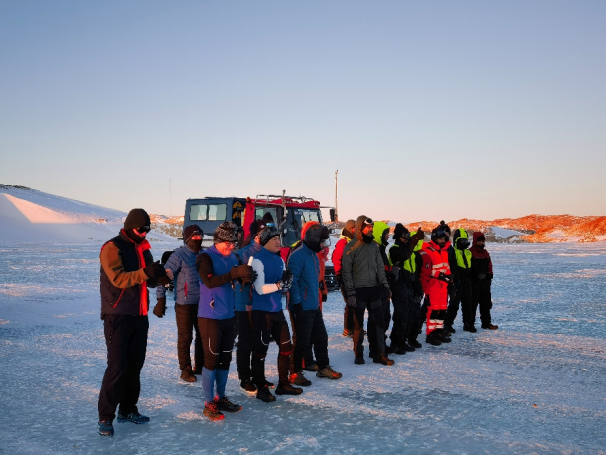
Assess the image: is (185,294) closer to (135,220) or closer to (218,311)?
(218,311)

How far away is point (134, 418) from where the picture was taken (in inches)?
197

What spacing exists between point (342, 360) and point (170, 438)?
131 inches

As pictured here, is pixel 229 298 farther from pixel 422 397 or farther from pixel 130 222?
pixel 422 397

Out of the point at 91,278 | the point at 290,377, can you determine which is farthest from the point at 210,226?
the point at 290,377

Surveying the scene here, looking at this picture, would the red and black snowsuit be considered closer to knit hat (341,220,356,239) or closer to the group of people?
the group of people

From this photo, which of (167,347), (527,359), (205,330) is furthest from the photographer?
(167,347)

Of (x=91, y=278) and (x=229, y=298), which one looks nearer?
(x=229, y=298)

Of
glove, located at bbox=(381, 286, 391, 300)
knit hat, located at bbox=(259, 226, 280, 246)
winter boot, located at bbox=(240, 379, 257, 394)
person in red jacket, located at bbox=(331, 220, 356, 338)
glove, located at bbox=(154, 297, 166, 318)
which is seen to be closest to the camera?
knit hat, located at bbox=(259, 226, 280, 246)

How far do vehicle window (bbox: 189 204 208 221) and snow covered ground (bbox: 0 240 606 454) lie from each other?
6024mm

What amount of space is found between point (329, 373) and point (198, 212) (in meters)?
10.1

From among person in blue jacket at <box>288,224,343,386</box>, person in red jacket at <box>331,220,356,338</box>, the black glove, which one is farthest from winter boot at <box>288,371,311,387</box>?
person in red jacket at <box>331,220,356,338</box>

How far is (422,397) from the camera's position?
5762 mm

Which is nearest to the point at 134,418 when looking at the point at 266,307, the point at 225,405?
the point at 225,405

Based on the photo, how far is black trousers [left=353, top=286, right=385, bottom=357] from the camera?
7.17m
